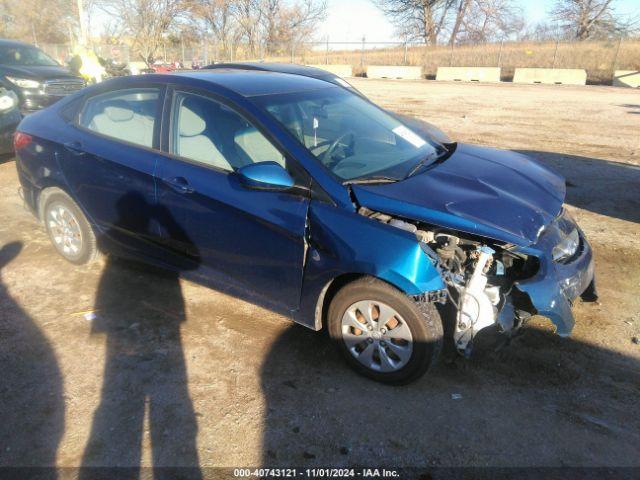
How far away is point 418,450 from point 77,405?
75.8 inches

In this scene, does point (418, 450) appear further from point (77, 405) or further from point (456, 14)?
point (456, 14)

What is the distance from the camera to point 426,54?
3356cm

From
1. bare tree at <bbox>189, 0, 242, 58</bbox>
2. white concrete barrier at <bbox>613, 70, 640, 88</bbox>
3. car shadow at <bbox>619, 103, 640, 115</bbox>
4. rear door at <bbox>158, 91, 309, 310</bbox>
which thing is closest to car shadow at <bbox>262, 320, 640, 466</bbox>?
rear door at <bbox>158, 91, 309, 310</bbox>

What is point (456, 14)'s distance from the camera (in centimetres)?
4584

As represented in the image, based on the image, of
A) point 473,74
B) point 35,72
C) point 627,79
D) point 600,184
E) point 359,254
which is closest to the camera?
point 359,254

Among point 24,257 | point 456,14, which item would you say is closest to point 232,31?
point 456,14

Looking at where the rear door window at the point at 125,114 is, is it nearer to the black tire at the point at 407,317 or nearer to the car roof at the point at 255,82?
the car roof at the point at 255,82

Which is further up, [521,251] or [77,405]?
[521,251]

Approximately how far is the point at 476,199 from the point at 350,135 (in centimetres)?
109

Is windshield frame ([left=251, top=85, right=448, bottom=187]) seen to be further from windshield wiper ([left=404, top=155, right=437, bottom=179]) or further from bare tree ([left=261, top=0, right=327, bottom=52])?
bare tree ([left=261, top=0, right=327, bottom=52])

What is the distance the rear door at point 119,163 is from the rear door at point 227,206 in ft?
0.58

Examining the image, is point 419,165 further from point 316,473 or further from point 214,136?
point 316,473

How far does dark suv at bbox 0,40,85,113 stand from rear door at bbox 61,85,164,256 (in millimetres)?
6865

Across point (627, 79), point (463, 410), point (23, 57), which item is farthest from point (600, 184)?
point (627, 79)
